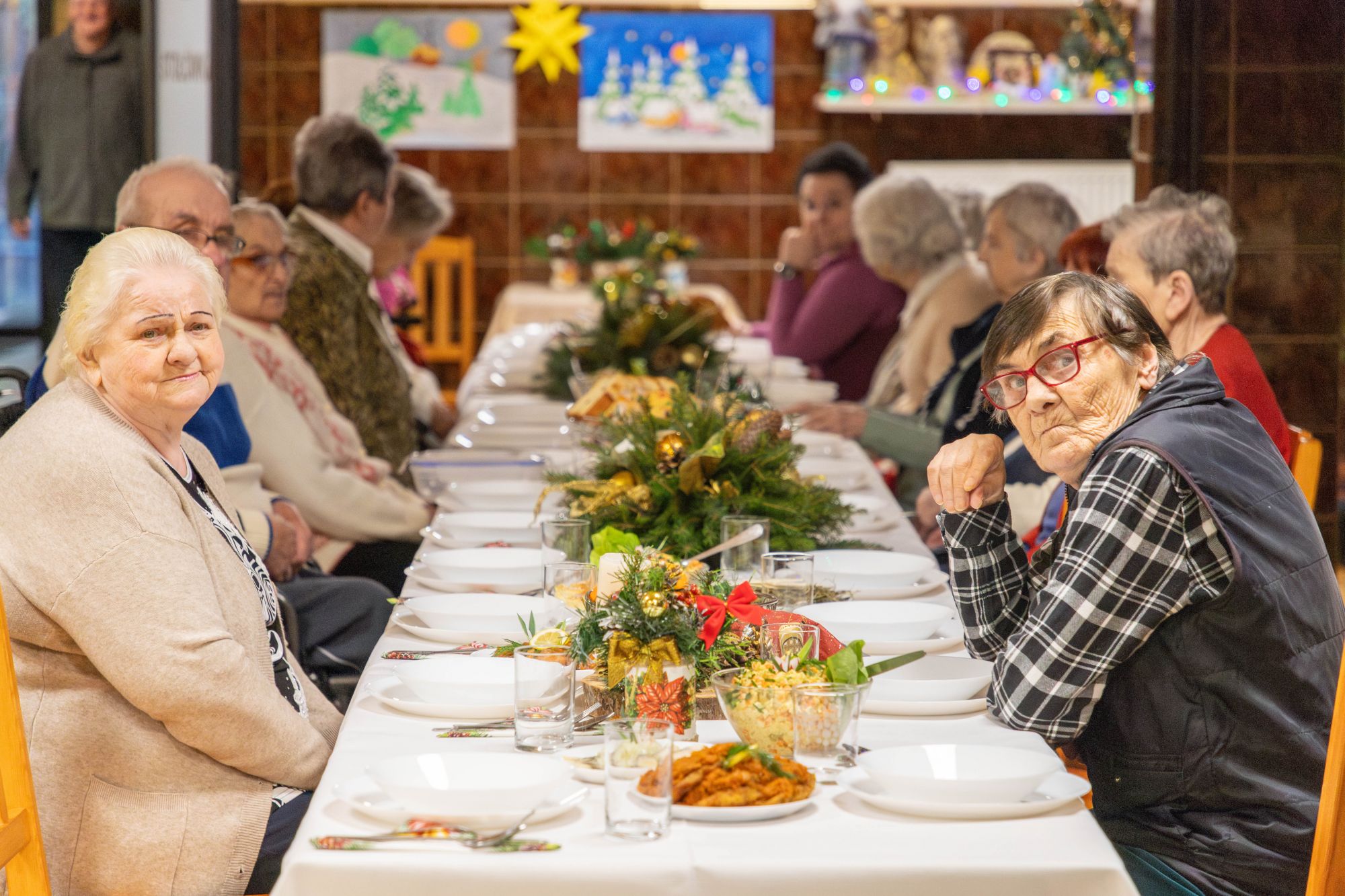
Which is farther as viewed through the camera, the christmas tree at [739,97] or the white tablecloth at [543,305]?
the christmas tree at [739,97]

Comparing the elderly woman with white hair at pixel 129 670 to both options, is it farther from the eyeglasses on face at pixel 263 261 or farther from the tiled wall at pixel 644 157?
the tiled wall at pixel 644 157

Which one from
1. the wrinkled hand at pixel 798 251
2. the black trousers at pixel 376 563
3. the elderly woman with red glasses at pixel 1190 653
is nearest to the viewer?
the elderly woman with red glasses at pixel 1190 653

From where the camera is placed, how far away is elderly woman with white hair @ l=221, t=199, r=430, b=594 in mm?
3402

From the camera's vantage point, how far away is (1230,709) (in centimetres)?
170

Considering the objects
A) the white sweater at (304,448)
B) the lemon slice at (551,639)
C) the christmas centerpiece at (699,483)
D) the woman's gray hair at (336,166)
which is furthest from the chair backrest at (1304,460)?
the woman's gray hair at (336,166)

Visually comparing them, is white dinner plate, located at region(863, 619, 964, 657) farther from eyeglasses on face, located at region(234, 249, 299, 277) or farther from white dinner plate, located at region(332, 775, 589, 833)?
eyeglasses on face, located at region(234, 249, 299, 277)

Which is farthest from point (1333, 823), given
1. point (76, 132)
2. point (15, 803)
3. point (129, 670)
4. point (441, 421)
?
point (441, 421)

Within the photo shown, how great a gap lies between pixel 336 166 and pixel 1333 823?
3338 mm

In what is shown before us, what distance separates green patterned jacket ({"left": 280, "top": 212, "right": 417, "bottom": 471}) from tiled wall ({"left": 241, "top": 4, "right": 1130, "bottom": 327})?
5.22 meters

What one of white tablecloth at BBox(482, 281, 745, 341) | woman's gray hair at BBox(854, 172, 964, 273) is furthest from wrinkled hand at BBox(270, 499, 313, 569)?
white tablecloth at BBox(482, 281, 745, 341)

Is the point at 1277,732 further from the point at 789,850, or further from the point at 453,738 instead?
the point at 453,738

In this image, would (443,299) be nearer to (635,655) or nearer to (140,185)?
(140,185)

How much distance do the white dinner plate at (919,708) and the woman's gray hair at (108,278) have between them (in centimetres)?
104

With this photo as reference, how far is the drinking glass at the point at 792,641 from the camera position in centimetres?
160
